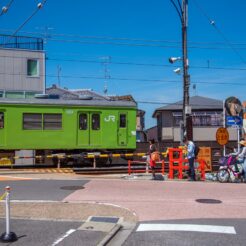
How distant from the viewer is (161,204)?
1045 cm

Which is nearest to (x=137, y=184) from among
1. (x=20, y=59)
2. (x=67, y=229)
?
(x=67, y=229)

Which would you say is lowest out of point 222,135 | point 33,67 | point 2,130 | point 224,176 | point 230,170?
point 224,176

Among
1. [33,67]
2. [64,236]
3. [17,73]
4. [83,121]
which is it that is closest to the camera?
[64,236]

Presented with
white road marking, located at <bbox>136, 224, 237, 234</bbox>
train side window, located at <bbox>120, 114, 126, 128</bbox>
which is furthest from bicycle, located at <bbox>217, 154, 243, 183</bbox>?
train side window, located at <bbox>120, 114, 126, 128</bbox>

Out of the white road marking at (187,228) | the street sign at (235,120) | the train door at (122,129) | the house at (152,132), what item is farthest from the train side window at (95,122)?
the house at (152,132)

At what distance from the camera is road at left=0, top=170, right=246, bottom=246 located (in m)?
7.30

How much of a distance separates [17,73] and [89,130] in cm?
1574

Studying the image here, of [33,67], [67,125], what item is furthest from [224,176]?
[33,67]

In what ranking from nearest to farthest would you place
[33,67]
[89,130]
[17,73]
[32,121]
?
[32,121] → [89,130] → [17,73] → [33,67]

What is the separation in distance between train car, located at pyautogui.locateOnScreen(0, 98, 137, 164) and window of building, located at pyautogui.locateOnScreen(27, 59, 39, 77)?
50.0 feet

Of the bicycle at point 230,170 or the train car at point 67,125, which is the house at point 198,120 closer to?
the train car at point 67,125

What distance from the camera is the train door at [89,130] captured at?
21625 mm

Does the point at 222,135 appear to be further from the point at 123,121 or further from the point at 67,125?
the point at 67,125

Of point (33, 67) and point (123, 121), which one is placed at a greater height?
point (33, 67)
